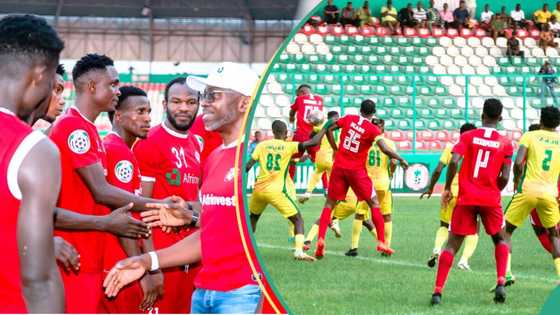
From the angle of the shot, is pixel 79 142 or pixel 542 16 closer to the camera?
pixel 542 16

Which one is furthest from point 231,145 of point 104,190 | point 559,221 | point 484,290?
point 559,221

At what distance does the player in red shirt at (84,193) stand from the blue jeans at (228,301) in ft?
2.16

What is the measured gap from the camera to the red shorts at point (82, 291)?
4266mm

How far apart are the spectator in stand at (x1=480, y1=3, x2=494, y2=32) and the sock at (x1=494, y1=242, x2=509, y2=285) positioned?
10.3ft

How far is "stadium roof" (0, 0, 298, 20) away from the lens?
2514cm

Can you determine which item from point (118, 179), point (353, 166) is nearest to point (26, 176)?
point (118, 179)

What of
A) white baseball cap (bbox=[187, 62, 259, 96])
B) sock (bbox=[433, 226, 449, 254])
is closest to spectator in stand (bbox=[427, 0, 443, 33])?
white baseball cap (bbox=[187, 62, 259, 96])

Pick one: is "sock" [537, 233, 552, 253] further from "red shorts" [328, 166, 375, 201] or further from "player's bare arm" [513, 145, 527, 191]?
"red shorts" [328, 166, 375, 201]

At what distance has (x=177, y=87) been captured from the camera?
548 centimetres

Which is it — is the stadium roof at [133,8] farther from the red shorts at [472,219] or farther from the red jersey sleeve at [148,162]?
the red jersey sleeve at [148,162]

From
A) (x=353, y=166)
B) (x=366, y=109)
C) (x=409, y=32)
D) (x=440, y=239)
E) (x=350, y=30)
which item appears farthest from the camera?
(x=440, y=239)

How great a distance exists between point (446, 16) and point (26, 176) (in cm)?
232

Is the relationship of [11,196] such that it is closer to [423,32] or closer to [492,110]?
[423,32]

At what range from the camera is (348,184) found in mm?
7965
